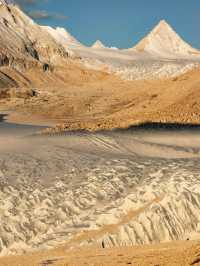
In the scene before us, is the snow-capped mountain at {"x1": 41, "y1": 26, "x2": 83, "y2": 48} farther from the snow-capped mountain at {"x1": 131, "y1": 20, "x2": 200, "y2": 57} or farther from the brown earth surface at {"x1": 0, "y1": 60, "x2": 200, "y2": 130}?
the brown earth surface at {"x1": 0, "y1": 60, "x2": 200, "y2": 130}

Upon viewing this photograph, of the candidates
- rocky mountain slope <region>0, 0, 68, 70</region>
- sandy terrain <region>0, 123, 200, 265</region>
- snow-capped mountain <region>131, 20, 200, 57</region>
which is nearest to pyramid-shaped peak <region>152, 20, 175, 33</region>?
snow-capped mountain <region>131, 20, 200, 57</region>

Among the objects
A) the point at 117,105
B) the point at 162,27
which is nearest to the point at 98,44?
the point at 162,27

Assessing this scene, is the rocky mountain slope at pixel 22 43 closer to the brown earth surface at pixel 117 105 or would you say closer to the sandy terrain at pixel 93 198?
the brown earth surface at pixel 117 105

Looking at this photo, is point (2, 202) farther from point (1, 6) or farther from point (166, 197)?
point (1, 6)

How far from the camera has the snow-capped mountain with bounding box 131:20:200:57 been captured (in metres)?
123

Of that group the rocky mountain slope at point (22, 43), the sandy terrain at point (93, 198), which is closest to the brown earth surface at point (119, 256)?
the sandy terrain at point (93, 198)

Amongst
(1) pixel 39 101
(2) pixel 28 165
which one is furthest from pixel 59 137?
(1) pixel 39 101

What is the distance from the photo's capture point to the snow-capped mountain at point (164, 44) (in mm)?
122750

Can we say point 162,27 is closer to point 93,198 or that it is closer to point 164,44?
point 164,44

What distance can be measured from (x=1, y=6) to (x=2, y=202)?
83.0 m

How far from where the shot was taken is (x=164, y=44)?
130 meters

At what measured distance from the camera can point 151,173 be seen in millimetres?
11602

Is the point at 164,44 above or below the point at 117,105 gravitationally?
above

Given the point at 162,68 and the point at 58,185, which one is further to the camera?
the point at 162,68
